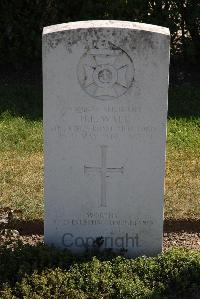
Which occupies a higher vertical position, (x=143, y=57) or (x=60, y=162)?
(x=143, y=57)

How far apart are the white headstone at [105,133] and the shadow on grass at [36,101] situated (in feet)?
9.11

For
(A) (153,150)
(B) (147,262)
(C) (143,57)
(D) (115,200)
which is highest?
(C) (143,57)

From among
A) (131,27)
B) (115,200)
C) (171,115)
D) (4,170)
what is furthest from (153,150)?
(171,115)

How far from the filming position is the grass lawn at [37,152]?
6242mm

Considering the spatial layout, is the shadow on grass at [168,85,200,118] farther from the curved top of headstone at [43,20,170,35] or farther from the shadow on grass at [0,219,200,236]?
the curved top of headstone at [43,20,170,35]

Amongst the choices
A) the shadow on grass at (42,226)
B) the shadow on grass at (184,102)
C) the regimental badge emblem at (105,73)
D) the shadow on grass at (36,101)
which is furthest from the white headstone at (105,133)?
the shadow on grass at (184,102)

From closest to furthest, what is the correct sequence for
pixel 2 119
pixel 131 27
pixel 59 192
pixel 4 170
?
pixel 131 27
pixel 59 192
pixel 4 170
pixel 2 119

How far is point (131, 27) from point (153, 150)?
0.89m

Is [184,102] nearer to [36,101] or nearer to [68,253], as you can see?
[36,101]

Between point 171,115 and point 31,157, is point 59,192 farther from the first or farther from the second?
point 171,115

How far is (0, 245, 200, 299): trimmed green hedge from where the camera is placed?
4.83m

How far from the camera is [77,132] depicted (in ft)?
16.7

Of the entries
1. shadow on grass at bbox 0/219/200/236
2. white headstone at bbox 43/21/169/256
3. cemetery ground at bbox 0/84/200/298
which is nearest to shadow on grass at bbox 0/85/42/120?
cemetery ground at bbox 0/84/200/298

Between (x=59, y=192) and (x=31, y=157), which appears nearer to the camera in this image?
(x=59, y=192)
